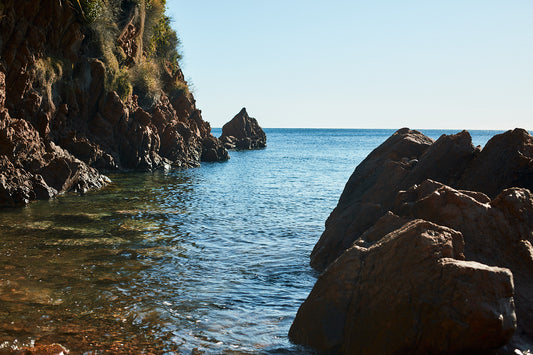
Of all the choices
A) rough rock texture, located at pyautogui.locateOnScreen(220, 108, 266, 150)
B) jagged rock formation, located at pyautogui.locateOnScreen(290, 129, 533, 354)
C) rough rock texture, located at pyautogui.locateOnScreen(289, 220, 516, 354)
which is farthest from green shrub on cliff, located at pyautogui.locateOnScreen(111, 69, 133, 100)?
rough rock texture, located at pyautogui.locateOnScreen(220, 108, 266, 150)

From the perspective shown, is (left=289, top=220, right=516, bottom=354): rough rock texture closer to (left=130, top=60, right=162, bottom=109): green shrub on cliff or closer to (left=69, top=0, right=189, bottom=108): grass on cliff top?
(left=69, top=0, right=189, bottom=108): grass on cliff top

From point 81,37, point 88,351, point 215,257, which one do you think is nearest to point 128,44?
point 81,37

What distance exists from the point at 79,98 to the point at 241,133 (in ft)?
178

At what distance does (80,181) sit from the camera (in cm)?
2036

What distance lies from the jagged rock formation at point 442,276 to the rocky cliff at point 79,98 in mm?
13862

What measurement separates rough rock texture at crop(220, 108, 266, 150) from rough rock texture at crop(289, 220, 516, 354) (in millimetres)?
68756

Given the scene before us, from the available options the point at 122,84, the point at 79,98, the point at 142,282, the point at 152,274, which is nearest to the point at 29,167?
the point at 79,98

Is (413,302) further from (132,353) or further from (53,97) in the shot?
(53,97)

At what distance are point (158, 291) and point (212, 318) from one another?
1.60 m

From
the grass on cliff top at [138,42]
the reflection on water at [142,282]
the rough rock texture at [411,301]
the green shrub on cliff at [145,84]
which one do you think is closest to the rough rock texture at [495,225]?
the rough rock texture at [411,301]

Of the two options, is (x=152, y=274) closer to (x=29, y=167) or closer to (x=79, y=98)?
(x=29, y=167)

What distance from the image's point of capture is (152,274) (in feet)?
32.1

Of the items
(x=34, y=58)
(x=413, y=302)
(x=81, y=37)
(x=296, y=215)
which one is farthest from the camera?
(x=81, y=37)

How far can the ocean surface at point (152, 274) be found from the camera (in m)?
6.79
